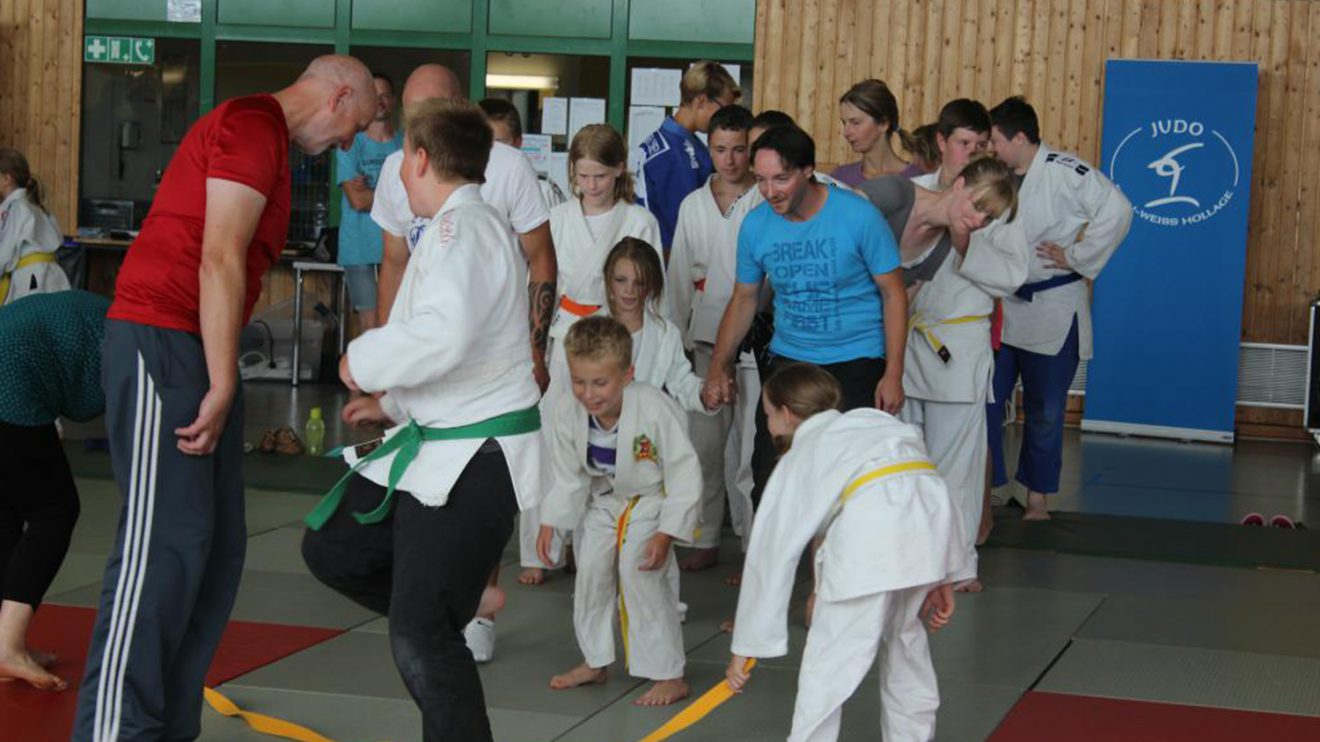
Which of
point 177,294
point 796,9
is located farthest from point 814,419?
point 796,9

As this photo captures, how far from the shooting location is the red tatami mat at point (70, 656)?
4223 mm

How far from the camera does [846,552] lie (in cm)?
385

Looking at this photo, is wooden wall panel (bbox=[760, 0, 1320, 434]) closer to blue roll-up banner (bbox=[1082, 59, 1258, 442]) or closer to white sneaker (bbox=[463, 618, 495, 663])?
blue roll-up banner (bbox=[1082, 59, 1258, 442])

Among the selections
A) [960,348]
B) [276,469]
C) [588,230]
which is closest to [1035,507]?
[960,348]

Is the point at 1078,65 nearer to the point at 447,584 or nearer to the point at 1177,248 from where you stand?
the point at 1177,248

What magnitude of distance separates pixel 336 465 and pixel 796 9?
565cm

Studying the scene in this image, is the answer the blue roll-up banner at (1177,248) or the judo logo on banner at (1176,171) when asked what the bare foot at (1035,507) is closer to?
the blue roll-up banner at (1177,248)

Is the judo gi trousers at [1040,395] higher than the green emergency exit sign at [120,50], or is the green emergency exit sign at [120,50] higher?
the green emergency exit sign at [120,50]

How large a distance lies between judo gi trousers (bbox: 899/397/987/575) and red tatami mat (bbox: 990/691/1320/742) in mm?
1501

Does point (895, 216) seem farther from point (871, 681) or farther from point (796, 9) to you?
point (796, 9)

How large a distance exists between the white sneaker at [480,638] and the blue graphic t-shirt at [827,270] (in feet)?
4.48

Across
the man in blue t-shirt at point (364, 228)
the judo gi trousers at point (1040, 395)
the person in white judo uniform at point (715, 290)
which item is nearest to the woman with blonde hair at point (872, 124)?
the person in white judo uniform at point (715, 290)

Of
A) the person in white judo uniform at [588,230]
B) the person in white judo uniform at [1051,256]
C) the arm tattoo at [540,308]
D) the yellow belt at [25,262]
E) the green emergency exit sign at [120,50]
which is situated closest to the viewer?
the arm tattoo at [540,308]

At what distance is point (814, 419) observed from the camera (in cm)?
402
